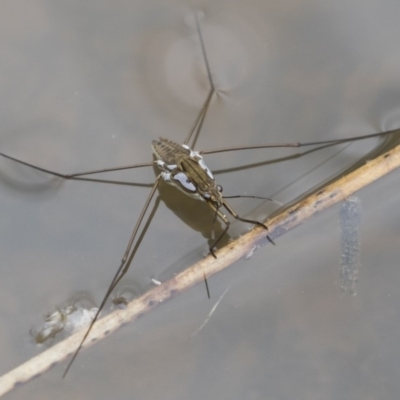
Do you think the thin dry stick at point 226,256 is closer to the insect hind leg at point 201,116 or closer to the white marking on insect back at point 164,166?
the white marking on insect back at point 164,166

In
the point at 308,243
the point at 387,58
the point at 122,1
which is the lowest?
the point at 308,243

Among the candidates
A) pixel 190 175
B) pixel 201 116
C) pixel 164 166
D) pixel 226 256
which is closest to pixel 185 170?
→ pixel 190 175

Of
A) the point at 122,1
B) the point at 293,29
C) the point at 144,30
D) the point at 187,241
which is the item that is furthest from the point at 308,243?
the point at 122,1

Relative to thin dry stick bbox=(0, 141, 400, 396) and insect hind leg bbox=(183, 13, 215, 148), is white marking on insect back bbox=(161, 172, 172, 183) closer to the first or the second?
insect hind leg bbox=(183, 13, 215, 148)

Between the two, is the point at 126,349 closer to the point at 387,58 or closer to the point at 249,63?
the point at 249,63

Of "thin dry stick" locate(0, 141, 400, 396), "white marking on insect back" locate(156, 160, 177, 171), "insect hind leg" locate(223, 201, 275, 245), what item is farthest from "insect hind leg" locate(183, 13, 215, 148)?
"thin dry stick" locate(0, 141, 400, 396)

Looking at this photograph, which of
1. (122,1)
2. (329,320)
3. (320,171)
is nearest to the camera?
(329,320)

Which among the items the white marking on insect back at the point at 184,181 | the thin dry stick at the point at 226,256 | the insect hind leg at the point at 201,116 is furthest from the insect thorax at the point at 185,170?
the thin dry stick at the point at 226,256
